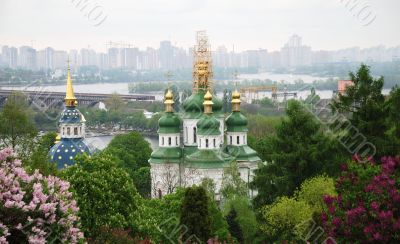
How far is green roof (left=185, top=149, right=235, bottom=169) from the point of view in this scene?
79.0 ft

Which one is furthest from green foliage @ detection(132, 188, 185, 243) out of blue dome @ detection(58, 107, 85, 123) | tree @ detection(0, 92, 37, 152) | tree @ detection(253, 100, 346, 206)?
blue dome @ detection(58, 107, 85, 123)

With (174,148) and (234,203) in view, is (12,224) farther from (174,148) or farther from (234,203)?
(174,148)

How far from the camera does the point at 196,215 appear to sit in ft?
45.2

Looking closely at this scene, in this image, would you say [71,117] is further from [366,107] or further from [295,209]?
[366,107]

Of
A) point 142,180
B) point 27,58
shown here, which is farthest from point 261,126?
point 27,58

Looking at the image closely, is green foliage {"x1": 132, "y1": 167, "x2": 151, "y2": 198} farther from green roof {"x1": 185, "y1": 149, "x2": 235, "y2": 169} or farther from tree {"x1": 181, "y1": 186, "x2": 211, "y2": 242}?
tree {"x1": 181, "y1": 186, "x2": 211, "y2": 242}

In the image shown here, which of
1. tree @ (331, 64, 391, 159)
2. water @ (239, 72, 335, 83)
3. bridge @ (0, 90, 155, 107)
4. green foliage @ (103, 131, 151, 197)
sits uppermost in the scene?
tree @ (331, 64, 391, 159)

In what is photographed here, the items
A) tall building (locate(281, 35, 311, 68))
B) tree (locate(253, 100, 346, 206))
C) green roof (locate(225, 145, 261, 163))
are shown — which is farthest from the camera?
tall building (locate(281, 35, 311, 68))

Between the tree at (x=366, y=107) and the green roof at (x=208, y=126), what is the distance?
774 centimetres

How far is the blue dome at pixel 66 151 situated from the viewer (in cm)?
2619

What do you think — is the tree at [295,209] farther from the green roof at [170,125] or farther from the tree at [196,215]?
the green roof at [170,125]

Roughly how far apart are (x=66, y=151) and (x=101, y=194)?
464 inches

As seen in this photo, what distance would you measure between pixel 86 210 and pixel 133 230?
108 cm

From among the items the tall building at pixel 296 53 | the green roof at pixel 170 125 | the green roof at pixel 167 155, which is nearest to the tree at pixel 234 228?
the green roof at pixel 167 155
